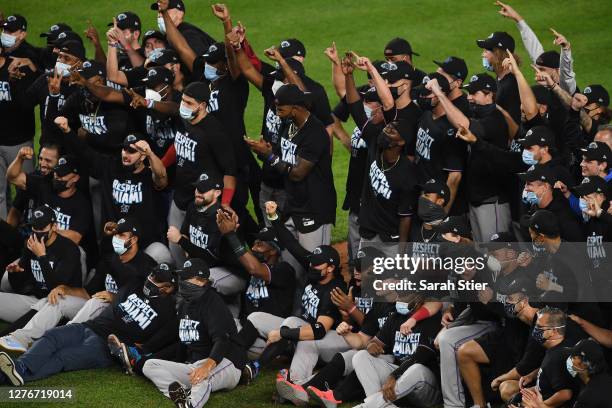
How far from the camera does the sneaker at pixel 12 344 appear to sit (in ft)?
34.3

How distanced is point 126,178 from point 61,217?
2.40ft

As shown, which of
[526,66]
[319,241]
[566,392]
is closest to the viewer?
[566,392]

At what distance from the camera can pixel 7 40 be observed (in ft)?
41.0

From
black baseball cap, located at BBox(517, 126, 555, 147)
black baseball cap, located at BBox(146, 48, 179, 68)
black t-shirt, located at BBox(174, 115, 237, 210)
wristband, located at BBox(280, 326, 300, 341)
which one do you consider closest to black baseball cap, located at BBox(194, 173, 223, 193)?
black t-shirt, located at BBox(174, 115, 237, 210)

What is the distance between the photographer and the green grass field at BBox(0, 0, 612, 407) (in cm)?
1748

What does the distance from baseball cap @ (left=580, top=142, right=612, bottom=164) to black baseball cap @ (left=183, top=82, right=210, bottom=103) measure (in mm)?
3270

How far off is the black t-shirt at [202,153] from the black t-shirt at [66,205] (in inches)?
41.8

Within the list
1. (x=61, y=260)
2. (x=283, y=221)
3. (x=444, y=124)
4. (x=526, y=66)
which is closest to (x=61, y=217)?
(x=61, y=260)

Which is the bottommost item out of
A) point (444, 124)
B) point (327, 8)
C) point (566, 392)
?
point (327, 8)

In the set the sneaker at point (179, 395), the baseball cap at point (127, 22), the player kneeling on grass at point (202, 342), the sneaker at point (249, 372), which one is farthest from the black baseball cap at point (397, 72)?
the sneaker at point (179, 395)

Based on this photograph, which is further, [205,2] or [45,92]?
[205,2]

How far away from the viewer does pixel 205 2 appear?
1947cm

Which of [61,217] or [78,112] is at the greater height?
[78,112]

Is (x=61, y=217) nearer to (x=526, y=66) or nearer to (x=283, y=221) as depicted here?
(x=283, y=221)
